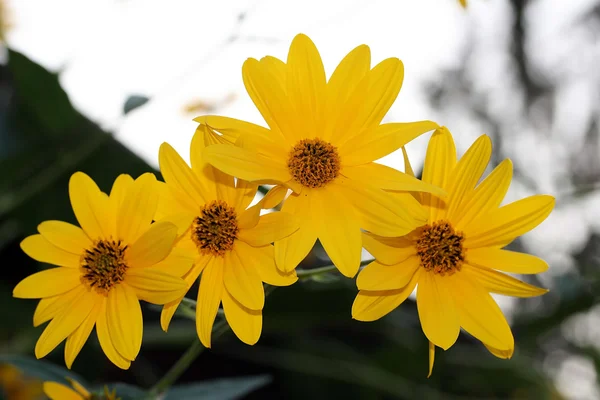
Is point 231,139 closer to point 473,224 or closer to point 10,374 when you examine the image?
point 473,224

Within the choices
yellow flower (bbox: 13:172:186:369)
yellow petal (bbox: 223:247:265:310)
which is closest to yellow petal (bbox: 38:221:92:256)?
yellow flower (bbox: 13:172:186:369)

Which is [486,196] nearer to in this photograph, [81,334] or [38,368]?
[81,334]

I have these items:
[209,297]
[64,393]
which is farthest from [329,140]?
[64,393]

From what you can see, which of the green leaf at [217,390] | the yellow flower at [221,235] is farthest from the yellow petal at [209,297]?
the green leaf at [217,390]

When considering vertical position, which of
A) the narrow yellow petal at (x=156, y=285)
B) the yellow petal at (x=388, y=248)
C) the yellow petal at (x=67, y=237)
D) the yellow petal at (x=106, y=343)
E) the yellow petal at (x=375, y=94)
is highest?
the yellow petal at (x=375, y=94)

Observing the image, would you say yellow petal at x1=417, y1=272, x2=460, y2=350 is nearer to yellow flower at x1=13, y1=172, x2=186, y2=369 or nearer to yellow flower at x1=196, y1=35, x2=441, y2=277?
yellow flower at x1=196, y1=35, x2=441, y2=277

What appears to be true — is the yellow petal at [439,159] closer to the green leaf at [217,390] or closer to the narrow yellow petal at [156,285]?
the narrow yellow petal at [156,285]

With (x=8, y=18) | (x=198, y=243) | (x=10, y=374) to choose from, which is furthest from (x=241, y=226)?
(x=8, y=18)
